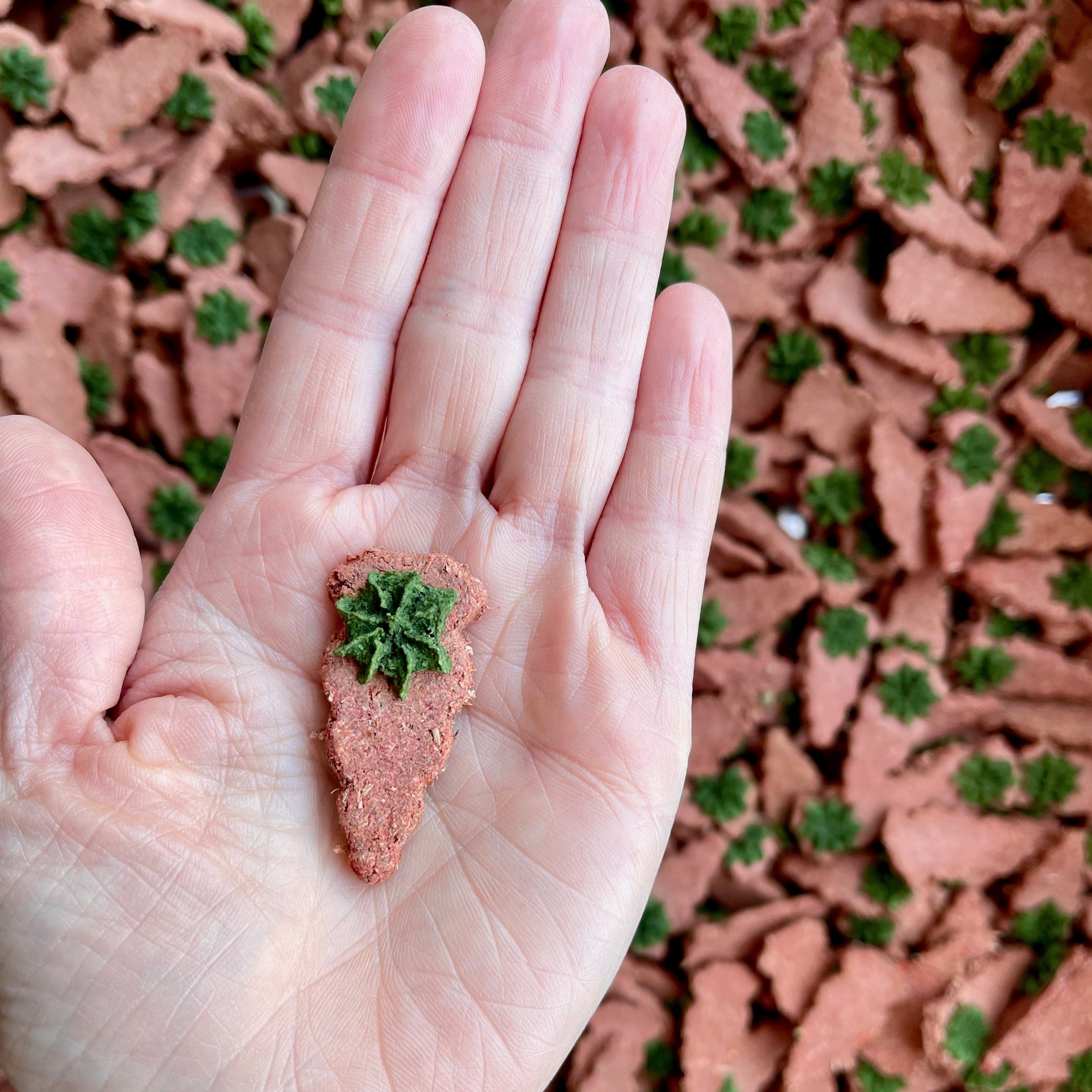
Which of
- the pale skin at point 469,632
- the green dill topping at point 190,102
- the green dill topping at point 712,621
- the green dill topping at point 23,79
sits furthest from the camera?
the green dill topping at point 712,621

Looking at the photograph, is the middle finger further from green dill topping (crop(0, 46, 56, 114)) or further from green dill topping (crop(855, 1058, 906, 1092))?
green dill topping (crop(855, 1058, 906, 1092))

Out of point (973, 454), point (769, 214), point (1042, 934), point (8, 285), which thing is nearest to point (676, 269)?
point (769, 214)

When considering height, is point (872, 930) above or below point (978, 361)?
below

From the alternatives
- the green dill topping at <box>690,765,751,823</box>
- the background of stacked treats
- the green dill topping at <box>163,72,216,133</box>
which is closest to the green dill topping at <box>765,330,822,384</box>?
the background of stacked treats

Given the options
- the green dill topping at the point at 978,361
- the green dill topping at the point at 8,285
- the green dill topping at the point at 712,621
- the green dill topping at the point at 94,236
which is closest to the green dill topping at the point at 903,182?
the green dill topping at the point at 978,361

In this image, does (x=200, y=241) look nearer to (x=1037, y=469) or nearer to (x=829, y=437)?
(x=829, y=437)

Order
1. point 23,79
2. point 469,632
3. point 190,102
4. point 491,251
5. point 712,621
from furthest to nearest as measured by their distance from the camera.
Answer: point 712,621 < point 190,102 < point 23,79 < point 491,251 < point 469,632

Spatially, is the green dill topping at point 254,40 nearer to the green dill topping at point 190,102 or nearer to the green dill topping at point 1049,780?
the green dill topping at point 190,102
